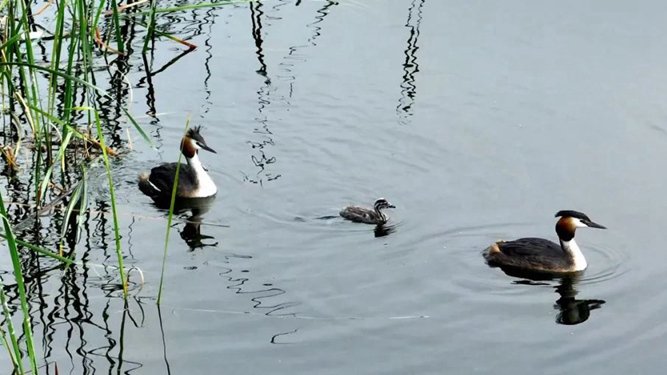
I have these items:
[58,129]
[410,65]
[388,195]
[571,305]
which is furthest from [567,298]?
[58,129]

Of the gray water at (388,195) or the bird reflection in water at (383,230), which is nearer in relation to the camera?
the gray water at (388,195)

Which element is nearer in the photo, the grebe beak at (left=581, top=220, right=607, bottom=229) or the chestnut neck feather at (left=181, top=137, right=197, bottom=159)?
the grebe beak at (left=581, top=220, right=607, bottom=229)

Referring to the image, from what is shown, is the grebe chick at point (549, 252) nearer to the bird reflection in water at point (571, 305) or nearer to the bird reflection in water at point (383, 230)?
the bird reflection in water at point (571, 305)

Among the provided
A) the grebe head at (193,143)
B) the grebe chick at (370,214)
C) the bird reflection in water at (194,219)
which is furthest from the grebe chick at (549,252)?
the grebe head at (193,143)

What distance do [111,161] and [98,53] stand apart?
9.51 feet

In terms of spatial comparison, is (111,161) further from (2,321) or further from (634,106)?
(634,106)

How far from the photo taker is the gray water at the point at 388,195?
819 centimetres

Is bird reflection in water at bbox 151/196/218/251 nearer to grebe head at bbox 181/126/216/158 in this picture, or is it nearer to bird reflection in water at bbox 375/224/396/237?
grebe head at bbox 181/126/216/158

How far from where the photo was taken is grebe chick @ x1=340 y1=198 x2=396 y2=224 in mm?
10211

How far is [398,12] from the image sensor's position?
49.6ft

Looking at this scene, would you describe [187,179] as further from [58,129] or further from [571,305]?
[571,305]

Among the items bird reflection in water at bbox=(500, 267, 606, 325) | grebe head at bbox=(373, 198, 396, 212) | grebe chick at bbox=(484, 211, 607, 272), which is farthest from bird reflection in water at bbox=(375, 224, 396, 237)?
bird reflection in water at bbox=(500, 267, 606, 325)

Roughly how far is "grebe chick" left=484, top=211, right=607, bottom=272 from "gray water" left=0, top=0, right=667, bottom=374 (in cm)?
16

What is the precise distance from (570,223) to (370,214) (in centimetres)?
169
